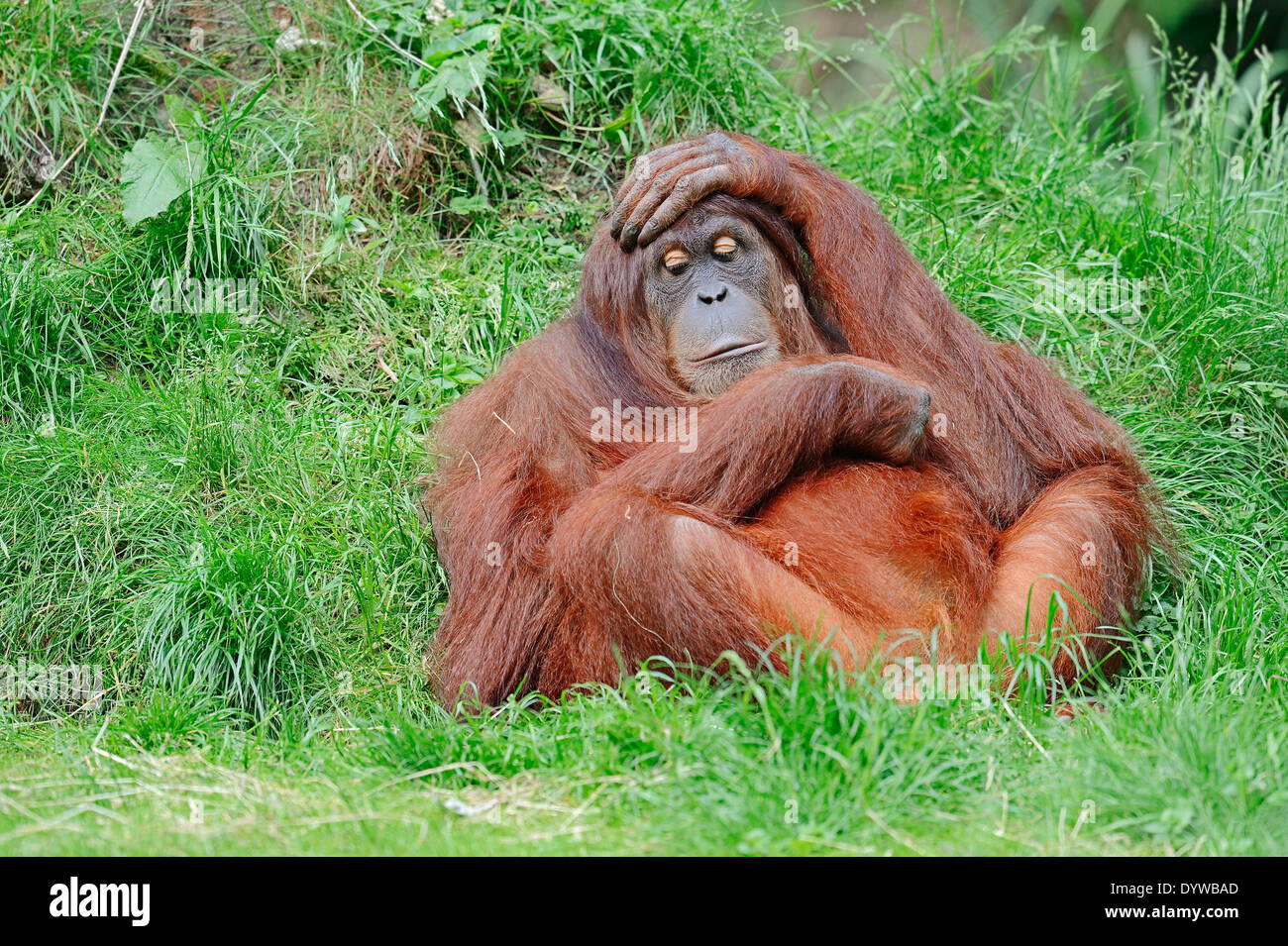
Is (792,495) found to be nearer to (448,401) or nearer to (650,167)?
(650,167)

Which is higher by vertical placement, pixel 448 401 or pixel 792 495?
pixel 448 401

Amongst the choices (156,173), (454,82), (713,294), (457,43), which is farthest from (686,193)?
(156,173)

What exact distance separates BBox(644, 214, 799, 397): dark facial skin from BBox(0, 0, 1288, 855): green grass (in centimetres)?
89

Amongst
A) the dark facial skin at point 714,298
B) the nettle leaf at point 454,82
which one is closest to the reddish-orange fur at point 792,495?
the dark facial skin at point 714,298

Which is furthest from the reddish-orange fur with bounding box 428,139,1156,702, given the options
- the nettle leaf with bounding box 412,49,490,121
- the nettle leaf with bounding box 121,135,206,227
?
the nettle leaf with bounding box 121,135,206,227

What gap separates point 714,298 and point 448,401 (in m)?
1.46

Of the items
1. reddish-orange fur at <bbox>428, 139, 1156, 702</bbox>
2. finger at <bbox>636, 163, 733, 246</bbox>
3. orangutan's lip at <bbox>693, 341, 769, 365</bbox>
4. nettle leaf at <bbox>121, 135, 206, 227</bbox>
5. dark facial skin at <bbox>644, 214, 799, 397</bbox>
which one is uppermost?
nettle leaf at <bbox>121, 135, 206, 227</bbox>

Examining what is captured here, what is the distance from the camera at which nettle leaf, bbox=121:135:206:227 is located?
5.19 meters

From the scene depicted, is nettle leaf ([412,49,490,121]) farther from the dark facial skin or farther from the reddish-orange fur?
the dark facial skin

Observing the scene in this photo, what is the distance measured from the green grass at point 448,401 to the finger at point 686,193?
123 centimetres

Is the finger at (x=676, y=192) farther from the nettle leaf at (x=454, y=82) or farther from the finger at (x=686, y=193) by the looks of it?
the nettle leaf at (x=454, y=82)

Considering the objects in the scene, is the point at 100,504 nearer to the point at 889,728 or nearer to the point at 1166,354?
the point at 889,728

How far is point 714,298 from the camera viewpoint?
13.1ft

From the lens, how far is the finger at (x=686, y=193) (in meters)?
4.02
